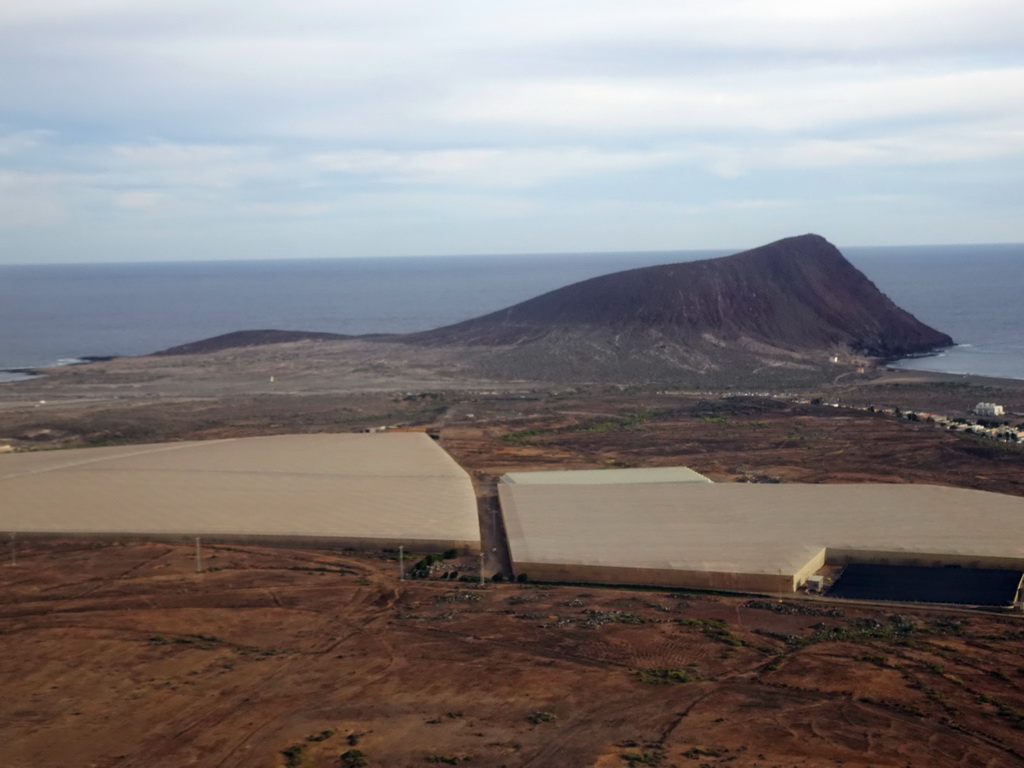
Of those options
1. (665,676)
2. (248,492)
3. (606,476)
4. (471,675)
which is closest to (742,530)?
(606,476)

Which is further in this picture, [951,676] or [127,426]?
[127,426]

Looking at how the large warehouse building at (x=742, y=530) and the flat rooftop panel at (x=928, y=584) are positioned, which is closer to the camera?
the flat rooftop panel at (x=928, y=584)

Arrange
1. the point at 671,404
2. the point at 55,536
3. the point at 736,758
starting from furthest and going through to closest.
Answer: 1. the point at 671,404
2. the point at 55,536
3. the point at 736,758

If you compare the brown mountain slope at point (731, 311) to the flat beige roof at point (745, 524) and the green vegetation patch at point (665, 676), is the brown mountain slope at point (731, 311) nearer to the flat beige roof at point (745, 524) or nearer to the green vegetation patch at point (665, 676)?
the flat beige roof at point (745, 524)

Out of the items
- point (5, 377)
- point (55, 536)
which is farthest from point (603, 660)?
point (5, 377)

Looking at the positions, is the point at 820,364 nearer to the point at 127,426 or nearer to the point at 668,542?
the point at 127,426

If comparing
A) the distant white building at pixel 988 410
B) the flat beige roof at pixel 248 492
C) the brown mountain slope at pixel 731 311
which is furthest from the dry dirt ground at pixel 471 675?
the brown mountain slope at pixel 731 311
